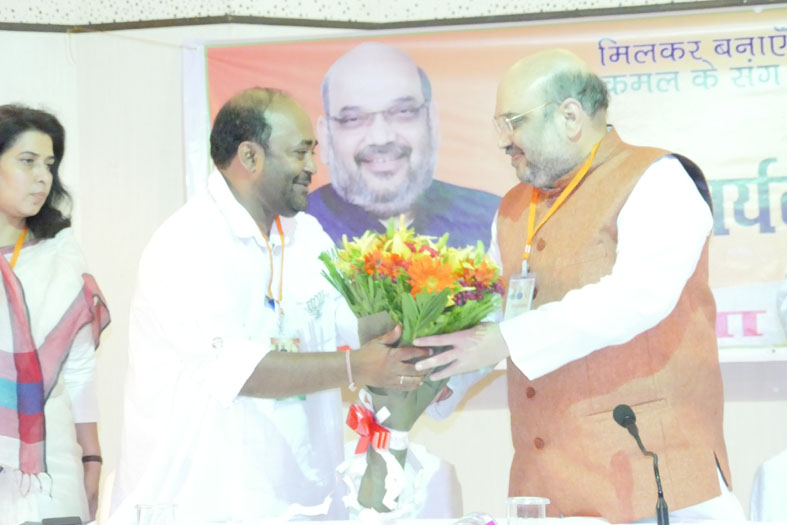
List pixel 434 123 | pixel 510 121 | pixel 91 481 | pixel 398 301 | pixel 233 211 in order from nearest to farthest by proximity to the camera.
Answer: pixel 398 301 < pixel 510 121 < pixel 233 211 < pixel 91 481 < pixel 434 123

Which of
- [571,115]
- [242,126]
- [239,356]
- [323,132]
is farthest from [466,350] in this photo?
[323,132]

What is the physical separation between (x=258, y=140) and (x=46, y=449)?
51.6 inches

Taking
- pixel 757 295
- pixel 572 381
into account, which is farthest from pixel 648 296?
pixel 757 295

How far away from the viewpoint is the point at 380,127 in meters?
3.99

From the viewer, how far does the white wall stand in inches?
165

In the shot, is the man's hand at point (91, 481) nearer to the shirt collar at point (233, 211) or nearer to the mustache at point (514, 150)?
the shirt collar at point (233, 211)

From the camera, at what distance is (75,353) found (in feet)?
12.0

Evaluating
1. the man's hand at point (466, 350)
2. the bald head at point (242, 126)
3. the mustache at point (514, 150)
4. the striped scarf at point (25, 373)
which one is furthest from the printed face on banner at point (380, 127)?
the man's hand at point (466, 350)

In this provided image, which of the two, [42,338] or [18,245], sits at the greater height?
[18,245]

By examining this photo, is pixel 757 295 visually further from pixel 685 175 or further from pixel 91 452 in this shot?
pixel 91 452

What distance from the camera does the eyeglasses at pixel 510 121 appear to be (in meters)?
2.91

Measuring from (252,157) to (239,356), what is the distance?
2.31 ft

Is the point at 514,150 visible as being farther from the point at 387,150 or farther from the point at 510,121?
the point at 387,150

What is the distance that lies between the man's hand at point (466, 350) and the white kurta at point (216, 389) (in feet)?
1.82
